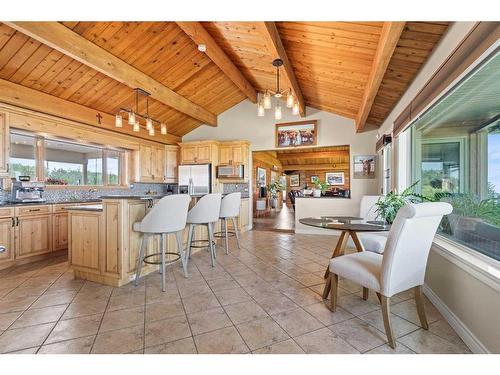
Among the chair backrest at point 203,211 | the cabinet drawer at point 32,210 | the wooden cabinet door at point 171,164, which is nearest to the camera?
the chair backrest at point 203,211

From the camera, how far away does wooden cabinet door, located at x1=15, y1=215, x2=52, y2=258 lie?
3.20 m

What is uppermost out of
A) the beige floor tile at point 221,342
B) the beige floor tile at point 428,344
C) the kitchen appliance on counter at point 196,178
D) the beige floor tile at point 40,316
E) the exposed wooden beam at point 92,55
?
the exposed wooden beam at point 92,55

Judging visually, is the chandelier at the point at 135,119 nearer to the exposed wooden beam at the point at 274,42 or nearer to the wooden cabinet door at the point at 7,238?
the wooden cabinet door at the point at 7,238

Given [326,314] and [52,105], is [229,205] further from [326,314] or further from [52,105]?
[52,105]

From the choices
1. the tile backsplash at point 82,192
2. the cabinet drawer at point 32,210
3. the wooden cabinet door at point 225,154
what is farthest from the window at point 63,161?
the wooden cabinet door at point 225,154

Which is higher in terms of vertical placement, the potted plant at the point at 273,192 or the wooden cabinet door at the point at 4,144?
the wooden cabinet door at the point at 4,144

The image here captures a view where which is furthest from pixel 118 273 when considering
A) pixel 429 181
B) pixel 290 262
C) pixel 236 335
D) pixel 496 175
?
pixel 429 181

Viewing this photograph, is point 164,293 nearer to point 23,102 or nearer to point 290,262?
point 290,262

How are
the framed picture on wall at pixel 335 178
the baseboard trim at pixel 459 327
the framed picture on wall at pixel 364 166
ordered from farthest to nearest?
the framed picture on wall at pixel 335 178 < the framed picture on wall at pixel 364 166 < the baseboard trim at pixel 459 327

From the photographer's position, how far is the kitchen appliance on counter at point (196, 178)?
591 centimetres

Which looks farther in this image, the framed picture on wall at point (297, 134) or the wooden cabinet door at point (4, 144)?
the framed picture on wall at point (297, 134)

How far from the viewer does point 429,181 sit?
2791 mm

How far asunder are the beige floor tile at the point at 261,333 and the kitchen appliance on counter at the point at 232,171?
14.0ft
